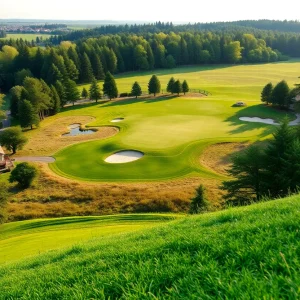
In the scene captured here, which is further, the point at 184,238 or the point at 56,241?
the point at 56,241

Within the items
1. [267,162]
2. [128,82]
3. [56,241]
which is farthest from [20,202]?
[128,82]

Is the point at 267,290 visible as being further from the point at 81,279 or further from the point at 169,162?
the point at 169,162

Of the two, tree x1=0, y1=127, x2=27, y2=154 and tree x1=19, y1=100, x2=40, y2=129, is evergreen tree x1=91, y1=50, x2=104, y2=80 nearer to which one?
tree x1=19, y1=100, x2=40, y2=129

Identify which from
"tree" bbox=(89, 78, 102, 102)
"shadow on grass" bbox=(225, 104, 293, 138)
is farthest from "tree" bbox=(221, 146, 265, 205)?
"tree" bbox=(89, 78, 102, 102)

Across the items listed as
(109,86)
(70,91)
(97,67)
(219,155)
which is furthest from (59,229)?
(97,67)

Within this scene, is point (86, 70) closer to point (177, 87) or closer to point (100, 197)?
point (177, 87)
